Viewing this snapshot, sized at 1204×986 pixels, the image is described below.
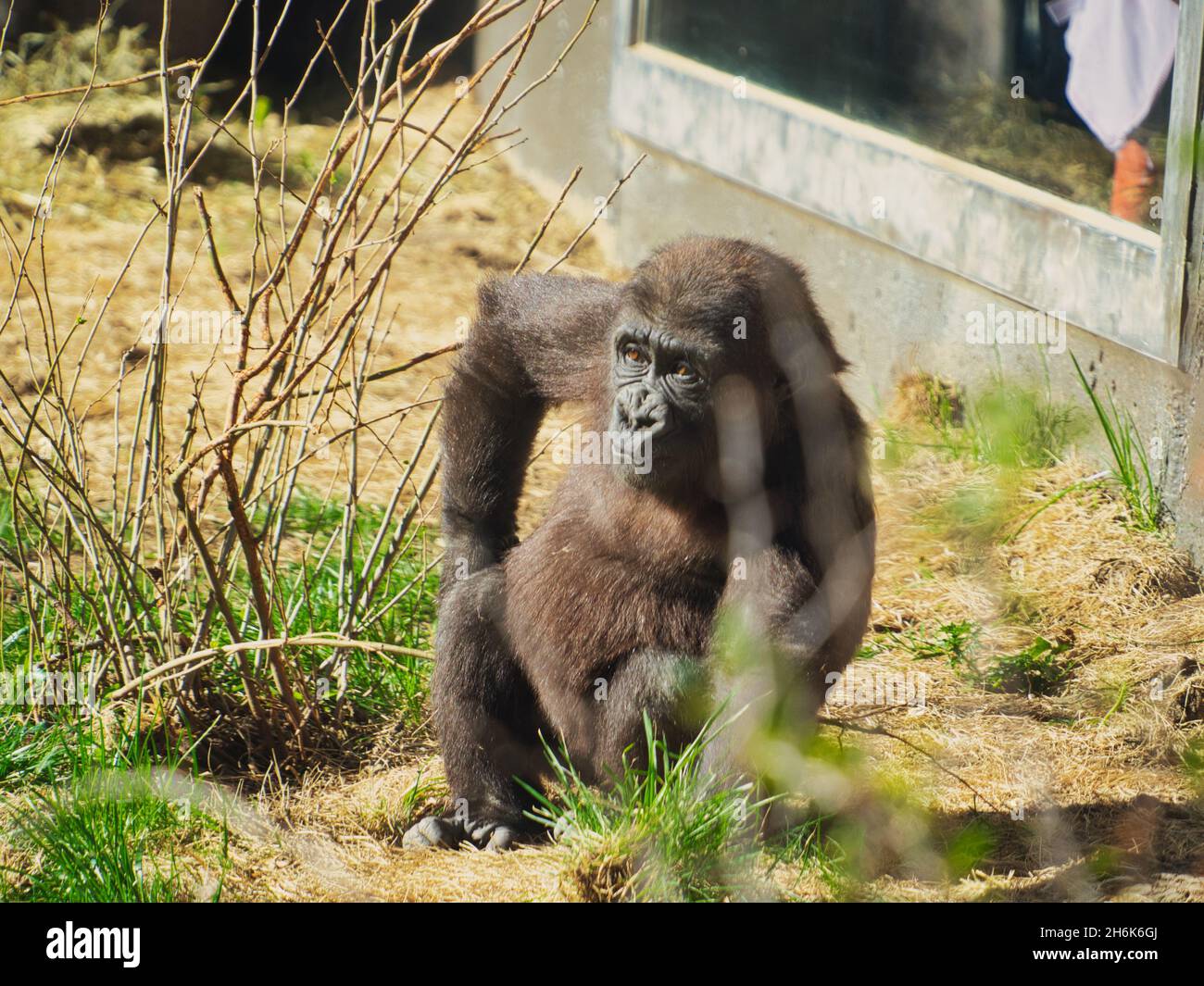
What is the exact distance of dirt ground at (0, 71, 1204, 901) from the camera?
4586 millimetres

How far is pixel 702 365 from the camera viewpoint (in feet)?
15.4

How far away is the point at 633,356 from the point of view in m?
4.84

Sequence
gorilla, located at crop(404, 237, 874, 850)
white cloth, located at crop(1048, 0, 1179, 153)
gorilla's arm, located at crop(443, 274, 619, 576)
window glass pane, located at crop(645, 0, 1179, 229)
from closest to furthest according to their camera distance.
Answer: gorilla, located at crop(404, 237, 874, 850) < gorilla's arm, located at crop(443, 274, 619, 576) < white cloth, located at crop(1048, 0, 1179, 153) < window glass pane, located at crop(645, 0, 1179, 229)

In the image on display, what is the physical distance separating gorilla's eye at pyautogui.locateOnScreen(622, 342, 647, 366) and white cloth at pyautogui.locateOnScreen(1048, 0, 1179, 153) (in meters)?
3.70

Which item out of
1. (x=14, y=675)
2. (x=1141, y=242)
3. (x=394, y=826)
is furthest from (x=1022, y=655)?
(x=14, y=675)

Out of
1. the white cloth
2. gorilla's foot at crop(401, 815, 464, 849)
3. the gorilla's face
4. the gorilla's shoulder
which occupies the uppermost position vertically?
the white cloth

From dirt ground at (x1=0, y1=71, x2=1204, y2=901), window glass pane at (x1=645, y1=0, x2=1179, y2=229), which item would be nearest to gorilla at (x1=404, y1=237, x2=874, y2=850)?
dirt ground at (x1=0, y1=71, x2=1204, y2=901)

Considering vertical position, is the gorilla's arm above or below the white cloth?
below

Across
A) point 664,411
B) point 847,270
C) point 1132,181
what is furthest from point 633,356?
point 847,270

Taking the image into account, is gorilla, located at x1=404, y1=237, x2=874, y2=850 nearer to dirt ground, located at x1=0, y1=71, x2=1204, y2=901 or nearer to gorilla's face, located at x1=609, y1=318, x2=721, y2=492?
gorilla's face, located at x1=609, y1=318, x2=721, y2=492

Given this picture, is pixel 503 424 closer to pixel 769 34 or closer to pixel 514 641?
pixel 514 641

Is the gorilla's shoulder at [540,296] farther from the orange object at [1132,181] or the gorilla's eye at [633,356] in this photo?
the orange object at [1132,181]

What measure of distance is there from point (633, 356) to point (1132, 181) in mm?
3871

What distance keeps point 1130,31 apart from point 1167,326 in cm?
187
